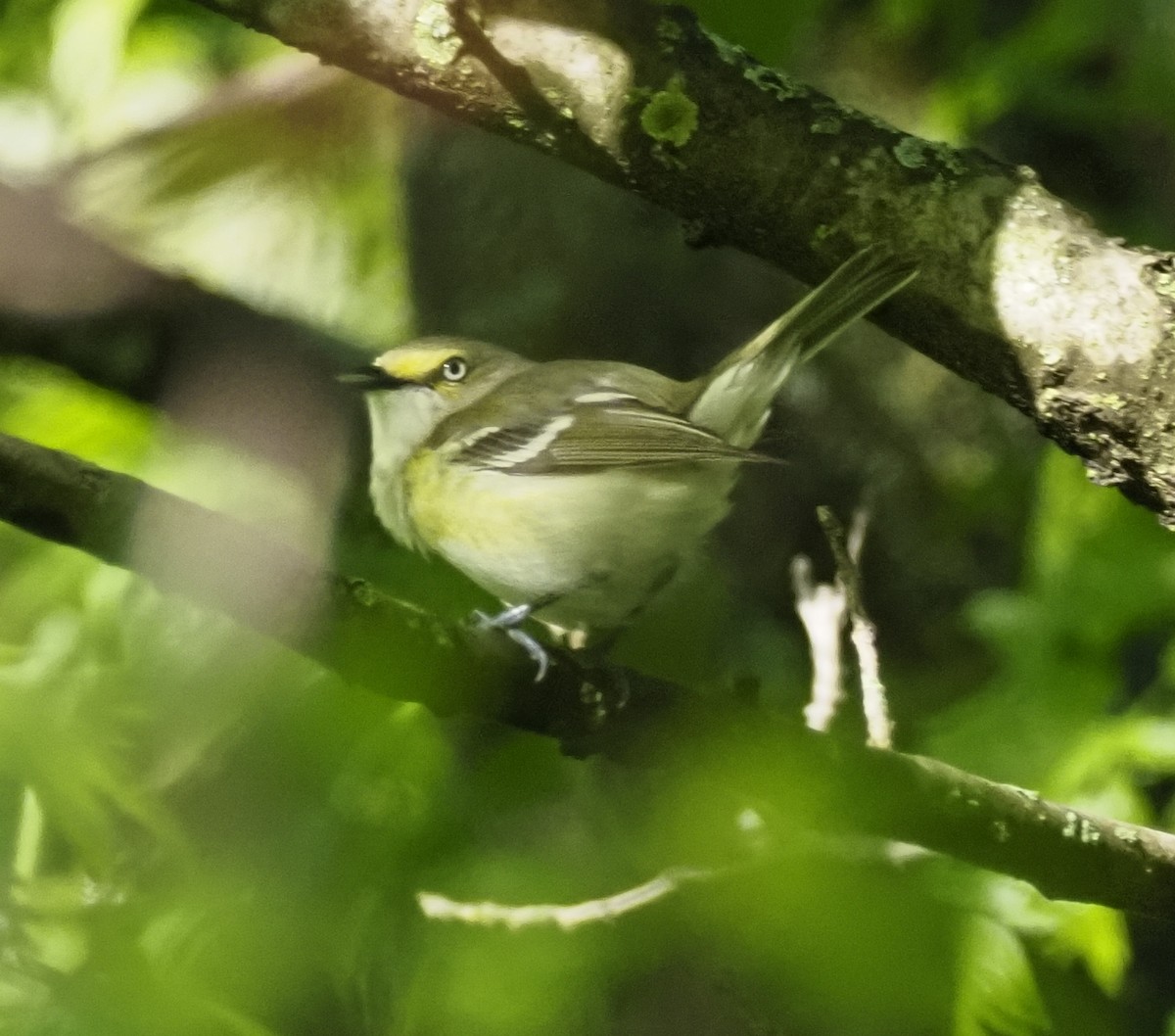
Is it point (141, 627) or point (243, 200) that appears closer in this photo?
point (141, 627)

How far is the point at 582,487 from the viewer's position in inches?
76.7

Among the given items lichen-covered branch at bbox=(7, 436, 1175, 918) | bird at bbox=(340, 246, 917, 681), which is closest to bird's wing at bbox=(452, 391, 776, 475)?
bird at bbox=(340, 246, 917, 681)

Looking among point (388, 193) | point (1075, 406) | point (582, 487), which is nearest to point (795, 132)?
point (1075, 406)

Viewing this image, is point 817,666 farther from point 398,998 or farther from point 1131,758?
point 398,998

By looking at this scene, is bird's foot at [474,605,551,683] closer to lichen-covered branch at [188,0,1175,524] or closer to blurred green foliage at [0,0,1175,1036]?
blurred green foliage at [0,0,1175,1036]

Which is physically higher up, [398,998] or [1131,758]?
[1131,758]

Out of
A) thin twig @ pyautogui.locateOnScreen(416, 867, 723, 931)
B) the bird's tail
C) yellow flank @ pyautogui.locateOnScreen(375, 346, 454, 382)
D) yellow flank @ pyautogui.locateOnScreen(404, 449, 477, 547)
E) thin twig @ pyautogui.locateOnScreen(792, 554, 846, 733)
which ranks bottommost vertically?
thin twig @ pyautogui.locateOnScreen(416, 867, 723, 931)

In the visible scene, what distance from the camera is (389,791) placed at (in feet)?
5.63

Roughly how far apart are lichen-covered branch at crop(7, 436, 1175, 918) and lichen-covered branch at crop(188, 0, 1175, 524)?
15.6 inches

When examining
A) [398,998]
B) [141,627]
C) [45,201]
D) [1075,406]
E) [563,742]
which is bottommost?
[398,998]

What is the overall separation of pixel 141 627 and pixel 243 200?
75 centimetres

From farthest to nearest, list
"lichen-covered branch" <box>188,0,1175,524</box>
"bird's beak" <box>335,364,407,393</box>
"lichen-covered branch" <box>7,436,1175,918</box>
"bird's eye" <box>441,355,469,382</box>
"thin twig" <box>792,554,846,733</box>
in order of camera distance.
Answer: "bird's eye" <box>441,355,469,382</box>
"bird's beak" <box>335,364,407,393</box>
"thin twig" <box>792,554,846,733</box>
"lichen-covered branch" <box>188,0,1175,524</box>
"lichen-covered branch" <box>7,436,1175,918</box>

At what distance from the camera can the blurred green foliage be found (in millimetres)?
1453

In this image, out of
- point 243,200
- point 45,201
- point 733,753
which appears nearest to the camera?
point 733,753
